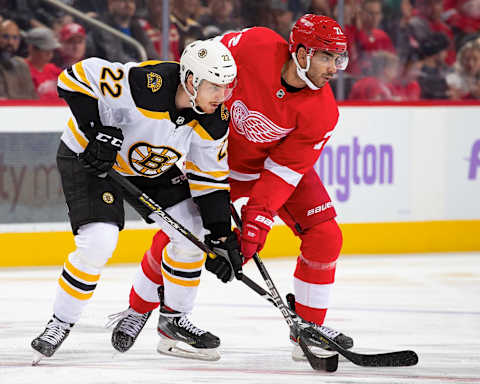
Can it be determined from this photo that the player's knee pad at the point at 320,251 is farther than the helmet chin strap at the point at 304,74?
Yes

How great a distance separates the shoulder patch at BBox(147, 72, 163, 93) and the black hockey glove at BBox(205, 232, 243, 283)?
535mm

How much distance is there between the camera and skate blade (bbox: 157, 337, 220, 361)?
10.0ft

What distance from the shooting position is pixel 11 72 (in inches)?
194

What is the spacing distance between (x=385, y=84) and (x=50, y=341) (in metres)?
3.31

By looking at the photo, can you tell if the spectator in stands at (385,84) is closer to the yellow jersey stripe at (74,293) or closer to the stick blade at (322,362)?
the stick blade at (322,362)

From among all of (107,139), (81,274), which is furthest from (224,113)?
(81,274)

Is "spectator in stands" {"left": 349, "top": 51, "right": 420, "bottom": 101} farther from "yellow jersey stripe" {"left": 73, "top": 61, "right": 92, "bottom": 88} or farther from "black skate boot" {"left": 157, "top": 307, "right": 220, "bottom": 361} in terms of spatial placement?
"yellow jersey stripe" {"left": 73, "top": 61, "right": 92, "bottom": 88}

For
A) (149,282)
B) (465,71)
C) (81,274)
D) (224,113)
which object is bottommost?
(465,71)

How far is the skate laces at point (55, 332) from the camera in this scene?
288 centimetres

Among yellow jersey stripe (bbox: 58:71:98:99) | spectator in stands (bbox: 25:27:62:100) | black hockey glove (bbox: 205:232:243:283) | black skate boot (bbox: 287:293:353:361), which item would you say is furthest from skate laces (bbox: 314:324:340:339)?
spectator in stands (bbox: 25:27:62:100)

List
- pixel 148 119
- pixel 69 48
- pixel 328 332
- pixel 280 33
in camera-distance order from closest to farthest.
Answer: pixel 148 119 < pixel 328 332 < pixel 69 48 < pixel 280 33

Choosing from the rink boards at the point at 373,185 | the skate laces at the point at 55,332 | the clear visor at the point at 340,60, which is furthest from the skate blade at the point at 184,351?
the rink boards at the point at 373,185

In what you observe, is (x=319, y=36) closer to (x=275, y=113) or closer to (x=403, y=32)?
(x=275, y=113)

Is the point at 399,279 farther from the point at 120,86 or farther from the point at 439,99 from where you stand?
the point at 120,86
